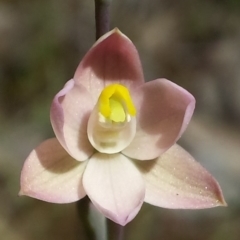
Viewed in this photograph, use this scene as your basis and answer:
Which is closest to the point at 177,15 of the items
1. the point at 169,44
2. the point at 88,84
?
the point at 169,44

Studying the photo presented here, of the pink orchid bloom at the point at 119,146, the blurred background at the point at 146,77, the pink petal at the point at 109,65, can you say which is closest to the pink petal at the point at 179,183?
the pink orchid bloom at the point at 119,146

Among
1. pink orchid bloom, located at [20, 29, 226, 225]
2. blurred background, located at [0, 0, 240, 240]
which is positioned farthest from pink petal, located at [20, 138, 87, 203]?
blurred background, located at [0, 0, 240, 240]

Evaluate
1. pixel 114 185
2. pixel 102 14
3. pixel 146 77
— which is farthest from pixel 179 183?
pixel 146 77

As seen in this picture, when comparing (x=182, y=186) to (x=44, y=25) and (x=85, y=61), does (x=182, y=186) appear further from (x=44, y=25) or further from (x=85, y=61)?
(x=44, y=25)

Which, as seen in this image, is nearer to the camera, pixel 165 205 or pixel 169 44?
pixel 165 205

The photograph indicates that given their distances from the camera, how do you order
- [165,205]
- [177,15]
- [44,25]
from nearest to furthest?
[165,205], [44,25], [177,15]
